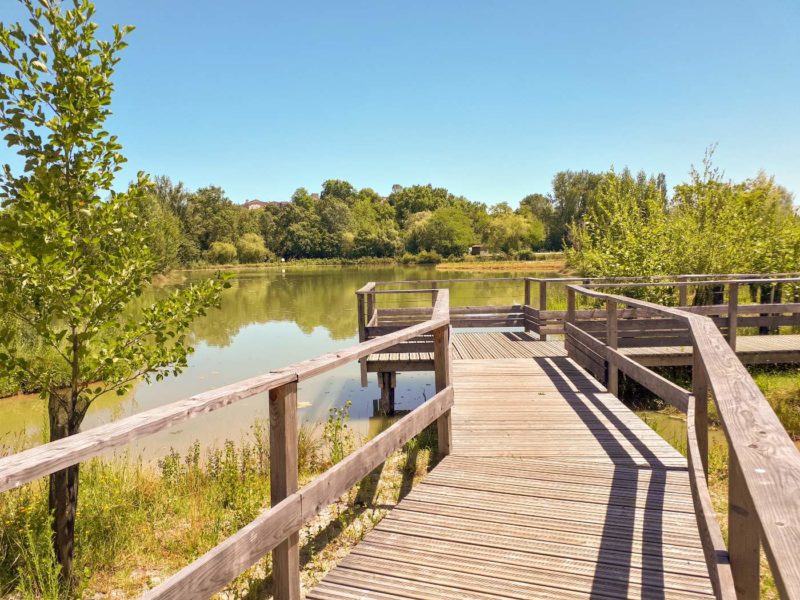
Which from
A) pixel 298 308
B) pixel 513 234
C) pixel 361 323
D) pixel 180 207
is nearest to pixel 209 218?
pixel 180 207

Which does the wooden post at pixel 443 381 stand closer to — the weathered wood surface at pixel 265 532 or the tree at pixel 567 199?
the weathered wood surface at pixel 265 532

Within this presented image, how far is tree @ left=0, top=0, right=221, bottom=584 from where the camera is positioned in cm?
342

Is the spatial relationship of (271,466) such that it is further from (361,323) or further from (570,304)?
(361,323)

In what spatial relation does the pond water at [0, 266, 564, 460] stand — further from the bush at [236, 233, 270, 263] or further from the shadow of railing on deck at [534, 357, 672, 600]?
the bush at [236, 233, 270, 263]

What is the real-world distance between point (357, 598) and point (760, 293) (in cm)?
1308

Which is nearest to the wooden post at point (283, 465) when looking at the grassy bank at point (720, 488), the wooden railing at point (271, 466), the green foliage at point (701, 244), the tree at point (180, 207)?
the wooden railing at point (271, 466)

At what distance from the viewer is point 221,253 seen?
231 feet

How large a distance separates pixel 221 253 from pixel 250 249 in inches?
199

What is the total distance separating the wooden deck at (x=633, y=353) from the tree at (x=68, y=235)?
5.46m

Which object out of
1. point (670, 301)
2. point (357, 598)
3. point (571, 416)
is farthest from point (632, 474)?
point (670, 301)

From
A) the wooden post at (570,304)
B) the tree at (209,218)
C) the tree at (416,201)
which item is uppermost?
the tree at (416,201)

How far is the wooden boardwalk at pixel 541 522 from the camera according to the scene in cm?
264

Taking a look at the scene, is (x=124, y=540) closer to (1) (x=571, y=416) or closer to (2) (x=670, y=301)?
(1) (x=571, y=416)

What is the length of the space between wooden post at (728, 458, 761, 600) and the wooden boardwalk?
3.11 ft
